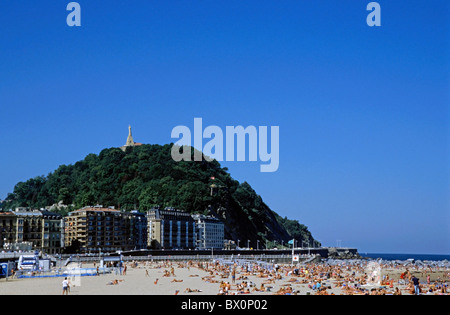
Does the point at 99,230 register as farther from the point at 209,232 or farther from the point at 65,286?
the point at 65,286

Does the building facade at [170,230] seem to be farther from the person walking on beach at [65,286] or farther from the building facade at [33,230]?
the person walking on beach at [65,286]

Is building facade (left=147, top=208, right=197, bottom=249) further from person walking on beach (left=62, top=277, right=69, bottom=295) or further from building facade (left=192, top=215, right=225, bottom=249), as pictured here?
person walking on beach (left=62, top=277, right=69, bottom=295)

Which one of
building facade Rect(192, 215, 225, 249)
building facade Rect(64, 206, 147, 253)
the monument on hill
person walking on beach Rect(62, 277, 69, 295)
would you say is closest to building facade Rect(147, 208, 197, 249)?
building facade Rect(192, 215, 225, 249)

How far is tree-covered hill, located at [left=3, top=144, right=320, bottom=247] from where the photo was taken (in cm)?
13350

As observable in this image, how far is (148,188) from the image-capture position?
13238cm

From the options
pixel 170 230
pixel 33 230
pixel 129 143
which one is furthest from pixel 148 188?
pixel 129 143

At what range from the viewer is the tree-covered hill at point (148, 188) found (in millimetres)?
133500

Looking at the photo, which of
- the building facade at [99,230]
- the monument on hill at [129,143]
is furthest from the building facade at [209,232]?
the monument on hill at [129,143]

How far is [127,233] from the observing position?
104125 mm
